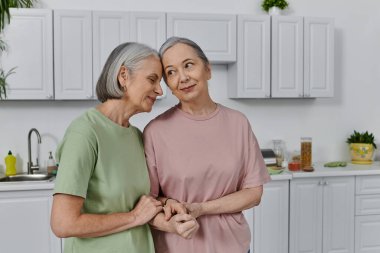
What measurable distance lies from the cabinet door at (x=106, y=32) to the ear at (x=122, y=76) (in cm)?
201

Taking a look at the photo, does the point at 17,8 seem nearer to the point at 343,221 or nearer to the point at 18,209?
the point at 18,209

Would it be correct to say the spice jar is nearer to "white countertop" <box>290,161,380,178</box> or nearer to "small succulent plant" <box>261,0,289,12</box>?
"white countertop" <box>290,161,380,178</box>

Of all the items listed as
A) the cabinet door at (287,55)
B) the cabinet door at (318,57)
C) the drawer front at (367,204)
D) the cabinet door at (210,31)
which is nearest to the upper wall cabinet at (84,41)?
the cabinet door at (210,31)

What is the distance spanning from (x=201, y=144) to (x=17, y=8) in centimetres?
243

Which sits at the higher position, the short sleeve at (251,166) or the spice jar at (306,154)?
the short sleeve at (251,166)

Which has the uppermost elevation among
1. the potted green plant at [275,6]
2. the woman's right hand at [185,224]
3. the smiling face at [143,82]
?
the potted green plant at [275,6]

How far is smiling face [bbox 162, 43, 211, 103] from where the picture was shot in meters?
1.33

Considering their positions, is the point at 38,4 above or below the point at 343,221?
above

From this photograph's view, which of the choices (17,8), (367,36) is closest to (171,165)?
(17,8)

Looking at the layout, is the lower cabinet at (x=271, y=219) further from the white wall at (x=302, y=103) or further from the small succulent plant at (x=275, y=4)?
the small succulent plant at (x=275, y=4)

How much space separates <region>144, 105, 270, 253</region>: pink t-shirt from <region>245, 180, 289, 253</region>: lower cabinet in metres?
1.83

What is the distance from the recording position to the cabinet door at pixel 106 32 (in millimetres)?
3152

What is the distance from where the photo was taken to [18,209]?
2.88m

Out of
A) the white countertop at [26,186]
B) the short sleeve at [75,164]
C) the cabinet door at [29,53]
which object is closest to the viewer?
the short sleeve at [75,164]
